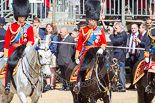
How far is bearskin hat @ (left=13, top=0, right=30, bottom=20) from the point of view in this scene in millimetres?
11000

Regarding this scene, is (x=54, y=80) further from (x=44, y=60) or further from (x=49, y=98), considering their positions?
(x=44, y=60)

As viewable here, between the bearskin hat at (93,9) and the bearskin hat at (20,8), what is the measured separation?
1.31 meters

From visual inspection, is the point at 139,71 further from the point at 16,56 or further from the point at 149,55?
the point at 16,56

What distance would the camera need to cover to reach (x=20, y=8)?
36.7ft

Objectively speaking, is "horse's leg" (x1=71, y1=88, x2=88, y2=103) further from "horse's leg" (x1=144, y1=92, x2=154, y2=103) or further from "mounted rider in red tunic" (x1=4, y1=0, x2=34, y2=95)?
"mounted rider in red tunic" (x1=4, y1=0, x2=34, y2=95)

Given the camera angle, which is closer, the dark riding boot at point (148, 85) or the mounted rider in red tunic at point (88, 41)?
the mounted rider in red tunic at point (88, 41)

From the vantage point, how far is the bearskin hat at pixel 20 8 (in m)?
11.0

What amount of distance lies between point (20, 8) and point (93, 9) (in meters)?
1.60

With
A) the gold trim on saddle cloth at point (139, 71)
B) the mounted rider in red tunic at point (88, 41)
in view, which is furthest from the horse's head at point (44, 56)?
the gold trim on saddle cloth at point (139, 71)

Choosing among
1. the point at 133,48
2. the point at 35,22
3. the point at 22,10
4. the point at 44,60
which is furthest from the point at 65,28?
the point at 44,60

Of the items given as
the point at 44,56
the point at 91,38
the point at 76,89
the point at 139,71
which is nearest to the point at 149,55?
the point at 139,71

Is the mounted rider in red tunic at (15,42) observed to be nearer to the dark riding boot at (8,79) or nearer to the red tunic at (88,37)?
the dark riding boot at (8,79)

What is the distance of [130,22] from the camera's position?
1672 centimetres

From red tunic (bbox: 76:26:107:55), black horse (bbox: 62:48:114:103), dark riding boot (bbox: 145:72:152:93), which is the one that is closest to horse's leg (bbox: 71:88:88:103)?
black horse (bbox: 62:48:114:103)
